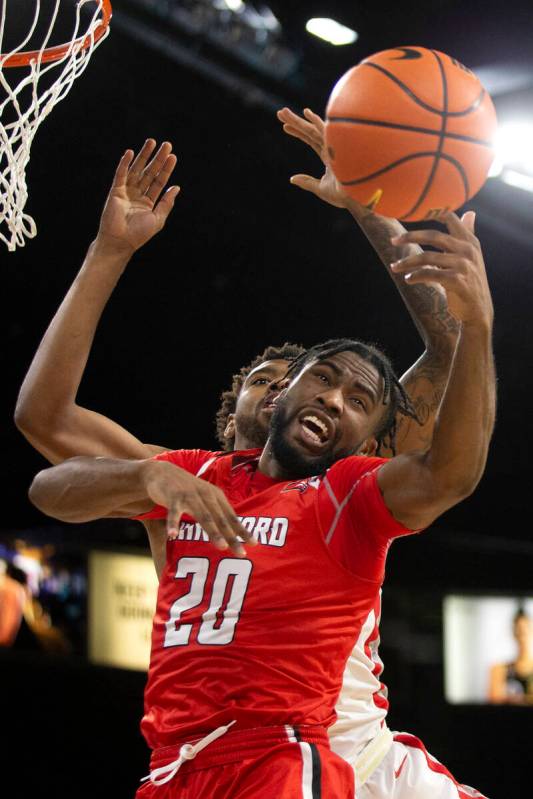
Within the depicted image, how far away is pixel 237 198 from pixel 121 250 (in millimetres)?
4340

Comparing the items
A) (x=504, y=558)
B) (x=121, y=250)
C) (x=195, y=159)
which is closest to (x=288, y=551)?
(x=121, y=250)

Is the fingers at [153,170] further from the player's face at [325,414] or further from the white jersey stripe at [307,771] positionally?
the white jersey stripe at [307,771]

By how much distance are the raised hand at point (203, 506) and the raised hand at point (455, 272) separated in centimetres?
58

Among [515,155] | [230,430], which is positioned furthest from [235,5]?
[230,430]

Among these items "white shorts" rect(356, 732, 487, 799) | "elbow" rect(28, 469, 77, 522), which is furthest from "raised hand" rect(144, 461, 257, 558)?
"white shorts" rect(356, 732, 487, 799)

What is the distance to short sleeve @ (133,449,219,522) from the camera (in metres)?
2.89

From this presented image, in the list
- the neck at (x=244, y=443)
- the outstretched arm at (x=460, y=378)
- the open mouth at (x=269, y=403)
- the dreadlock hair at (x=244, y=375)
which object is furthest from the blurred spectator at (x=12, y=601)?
the outstretched arm at (x=460, y=378)

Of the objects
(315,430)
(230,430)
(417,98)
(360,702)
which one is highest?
(417,98)

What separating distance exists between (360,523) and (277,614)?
0.90 ft

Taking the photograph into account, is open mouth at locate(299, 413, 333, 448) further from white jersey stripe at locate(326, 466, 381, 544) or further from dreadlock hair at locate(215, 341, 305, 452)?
dreadlock hair at locate(215, 341, 305, 452)

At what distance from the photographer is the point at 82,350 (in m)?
2.80

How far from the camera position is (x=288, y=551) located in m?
2.58

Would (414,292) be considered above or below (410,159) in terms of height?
below

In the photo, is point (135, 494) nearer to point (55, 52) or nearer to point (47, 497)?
point (47, 497)
